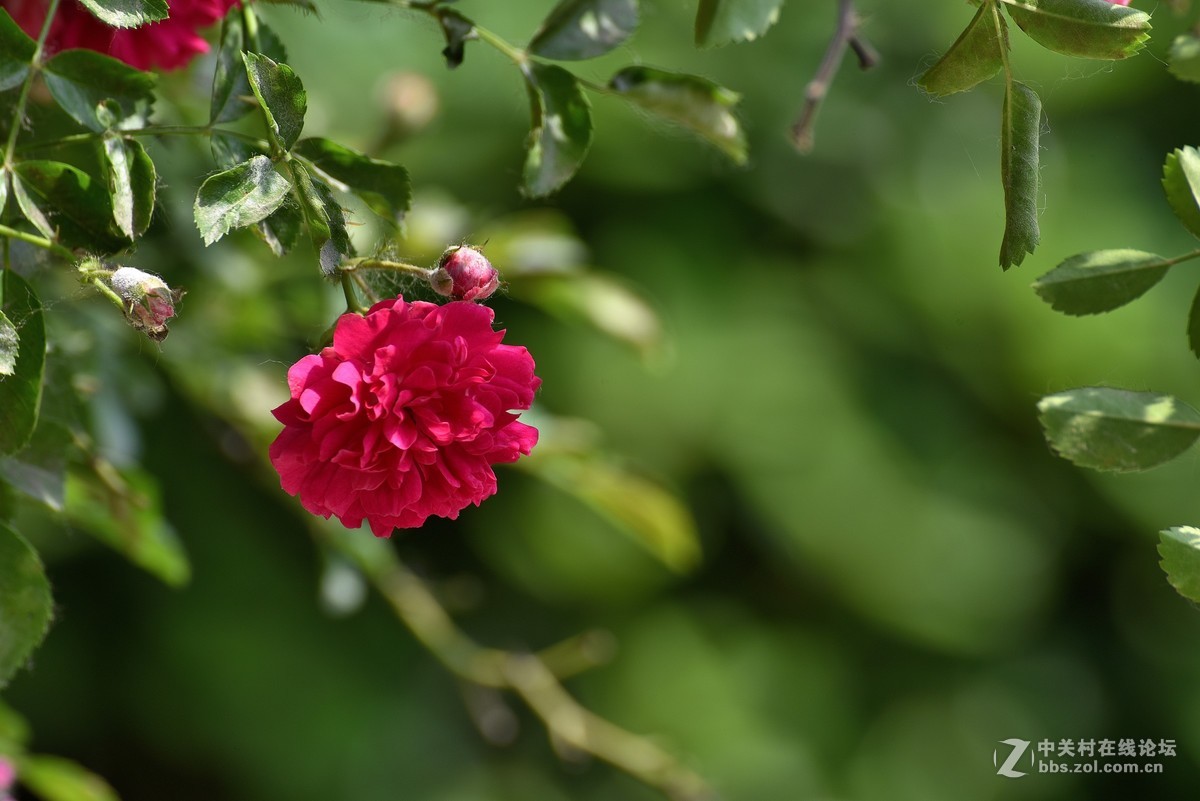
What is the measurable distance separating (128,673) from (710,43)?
137cm

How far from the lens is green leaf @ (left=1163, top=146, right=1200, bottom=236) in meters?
0.39

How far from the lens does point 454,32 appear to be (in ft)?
1.43

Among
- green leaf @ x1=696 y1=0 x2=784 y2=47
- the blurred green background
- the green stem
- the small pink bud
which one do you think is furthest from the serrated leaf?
the blurred green background

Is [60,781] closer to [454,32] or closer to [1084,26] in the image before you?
[454,32]

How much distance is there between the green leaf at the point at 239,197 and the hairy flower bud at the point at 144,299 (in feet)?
0.07

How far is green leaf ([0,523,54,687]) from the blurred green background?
3.49 feet

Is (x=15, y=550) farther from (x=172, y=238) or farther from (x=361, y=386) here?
(x=172, y=238)

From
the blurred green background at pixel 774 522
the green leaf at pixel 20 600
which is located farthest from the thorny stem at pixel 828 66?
the blurred green background at pixel 774 522

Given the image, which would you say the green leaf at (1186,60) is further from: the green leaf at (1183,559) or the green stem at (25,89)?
the green stem at (25,89)

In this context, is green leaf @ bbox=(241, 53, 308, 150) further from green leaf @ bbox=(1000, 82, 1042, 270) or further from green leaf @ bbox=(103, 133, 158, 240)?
green leaf @ bbox=(1000, 82, 1042, 270)

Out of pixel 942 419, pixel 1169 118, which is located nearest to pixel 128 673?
pixel 942 419

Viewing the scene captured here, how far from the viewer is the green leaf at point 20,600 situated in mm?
436

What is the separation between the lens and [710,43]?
0.42 meters

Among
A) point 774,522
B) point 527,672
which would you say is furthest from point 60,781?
point 774,522
